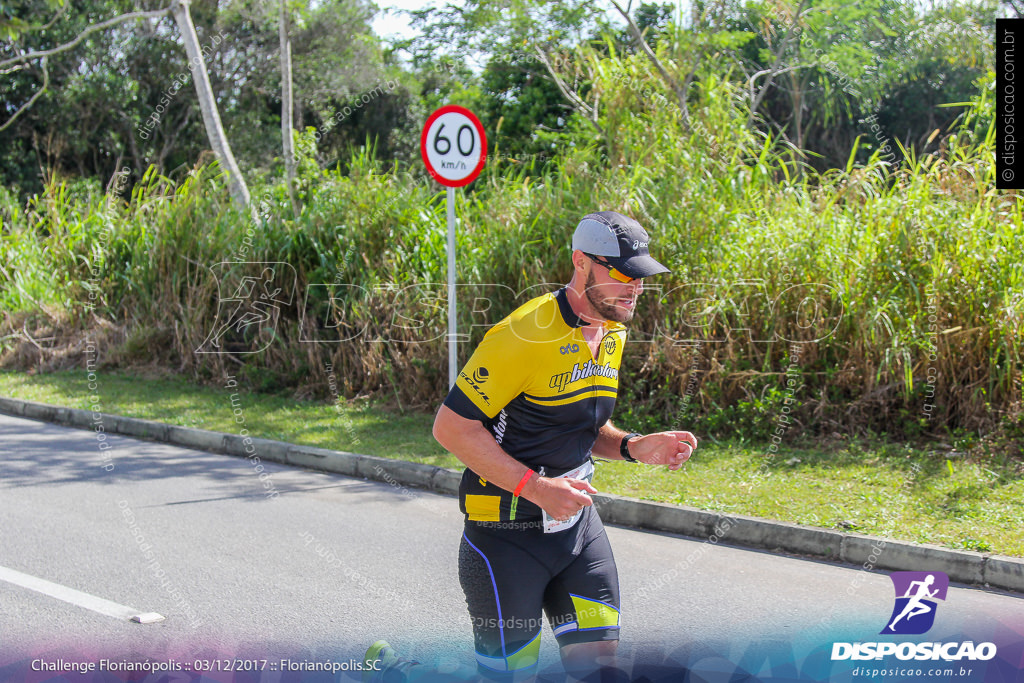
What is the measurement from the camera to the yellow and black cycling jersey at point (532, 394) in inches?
101

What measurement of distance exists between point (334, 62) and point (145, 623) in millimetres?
25156

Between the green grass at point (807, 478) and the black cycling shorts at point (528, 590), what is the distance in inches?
141

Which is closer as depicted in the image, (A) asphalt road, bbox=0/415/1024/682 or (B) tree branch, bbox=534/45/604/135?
(A) asphalt road, bbox=0/415/1024/682

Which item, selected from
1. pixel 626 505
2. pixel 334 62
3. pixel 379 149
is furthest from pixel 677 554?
pixel 379 149

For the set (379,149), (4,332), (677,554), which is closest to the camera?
(677,554)

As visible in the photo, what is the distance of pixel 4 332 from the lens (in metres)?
14.1

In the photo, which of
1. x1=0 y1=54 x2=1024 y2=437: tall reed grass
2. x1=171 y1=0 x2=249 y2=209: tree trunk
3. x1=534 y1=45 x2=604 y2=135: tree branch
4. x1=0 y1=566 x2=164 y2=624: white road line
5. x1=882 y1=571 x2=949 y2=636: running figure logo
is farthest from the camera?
x1=171 y1=0 x2=249 y2=209: tree trunk

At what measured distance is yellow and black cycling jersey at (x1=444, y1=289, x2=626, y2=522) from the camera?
2.58m

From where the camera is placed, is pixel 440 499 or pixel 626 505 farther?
pixel 440 499

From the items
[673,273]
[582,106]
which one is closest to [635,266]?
[673,273]

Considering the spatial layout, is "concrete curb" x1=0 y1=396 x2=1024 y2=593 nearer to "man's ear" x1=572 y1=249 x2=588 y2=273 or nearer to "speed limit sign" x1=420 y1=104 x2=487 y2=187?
"speed limit sign" x1=420 y1=104 x2=487 y2=187

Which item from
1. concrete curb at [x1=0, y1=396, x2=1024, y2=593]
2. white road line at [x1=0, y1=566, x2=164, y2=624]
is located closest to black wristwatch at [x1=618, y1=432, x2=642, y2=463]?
white road line at [x1=0, y1=566, x2=164, y2=624]

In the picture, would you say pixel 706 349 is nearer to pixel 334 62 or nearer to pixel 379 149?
pixel 334 62

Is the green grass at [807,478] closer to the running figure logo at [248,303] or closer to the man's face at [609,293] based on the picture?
the running figure logo at [248,303]
